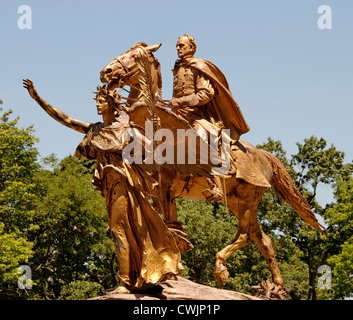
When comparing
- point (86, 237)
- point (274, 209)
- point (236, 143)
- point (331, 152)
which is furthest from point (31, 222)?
point (236, 143)

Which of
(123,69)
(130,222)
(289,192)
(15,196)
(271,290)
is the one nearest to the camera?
(130,222)

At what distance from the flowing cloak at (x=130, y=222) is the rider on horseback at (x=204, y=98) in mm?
1666

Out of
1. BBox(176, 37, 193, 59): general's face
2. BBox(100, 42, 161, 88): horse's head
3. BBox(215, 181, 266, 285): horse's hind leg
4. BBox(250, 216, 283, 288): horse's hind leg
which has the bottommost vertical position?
BBox(250, 216, 283, 288): horse's hind leg

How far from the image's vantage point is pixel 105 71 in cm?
1008

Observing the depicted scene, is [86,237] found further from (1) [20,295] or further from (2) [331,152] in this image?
(2) [331,152]

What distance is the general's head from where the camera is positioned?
1181 cm

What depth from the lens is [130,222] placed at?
9.79 meters

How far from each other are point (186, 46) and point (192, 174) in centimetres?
234

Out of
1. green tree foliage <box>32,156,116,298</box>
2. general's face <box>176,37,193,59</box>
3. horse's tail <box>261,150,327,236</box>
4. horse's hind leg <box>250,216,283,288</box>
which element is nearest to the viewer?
general's face <box>176,37,193,59</box>

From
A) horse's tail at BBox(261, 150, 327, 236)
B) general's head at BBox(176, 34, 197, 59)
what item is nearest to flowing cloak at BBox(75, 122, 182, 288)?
general's head at BBox(176, 34, 197, 59)

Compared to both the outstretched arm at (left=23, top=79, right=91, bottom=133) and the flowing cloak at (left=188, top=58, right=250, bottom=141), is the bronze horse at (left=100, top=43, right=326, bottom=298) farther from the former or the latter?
the outstretched arm at (left=23, top=79, right=91, bottom=133)

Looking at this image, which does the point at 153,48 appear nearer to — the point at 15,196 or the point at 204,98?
the point at 204,98

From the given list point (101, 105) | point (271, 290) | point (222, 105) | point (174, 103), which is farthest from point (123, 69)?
point (271, 290)

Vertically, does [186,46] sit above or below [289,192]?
above
